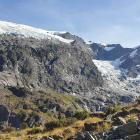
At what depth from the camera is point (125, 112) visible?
135ft

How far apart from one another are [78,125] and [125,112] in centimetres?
503

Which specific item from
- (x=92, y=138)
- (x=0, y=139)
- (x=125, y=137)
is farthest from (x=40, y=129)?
(x=125, y=137)

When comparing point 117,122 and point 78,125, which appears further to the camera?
point 78,125

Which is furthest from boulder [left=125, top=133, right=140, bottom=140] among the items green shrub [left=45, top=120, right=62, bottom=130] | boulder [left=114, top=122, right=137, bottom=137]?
green shrub [left=45, top=120, right=62, bottom=130]

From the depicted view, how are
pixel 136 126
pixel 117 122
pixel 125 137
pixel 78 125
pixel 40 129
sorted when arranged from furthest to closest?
pixel 40 129 < pixel 78 125 < pixel 117 122 < pixel 136 126 < pixel 125 137

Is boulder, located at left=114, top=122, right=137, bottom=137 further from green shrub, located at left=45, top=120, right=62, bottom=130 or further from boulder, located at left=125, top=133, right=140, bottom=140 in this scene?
green shrub, located at left=45, top=120, right=62, bottom=130

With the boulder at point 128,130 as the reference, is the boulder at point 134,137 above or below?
below

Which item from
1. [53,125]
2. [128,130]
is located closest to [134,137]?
[128,130]

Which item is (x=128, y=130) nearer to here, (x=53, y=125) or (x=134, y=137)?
(x=134, y=137)

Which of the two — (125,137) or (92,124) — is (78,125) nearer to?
(92,124)

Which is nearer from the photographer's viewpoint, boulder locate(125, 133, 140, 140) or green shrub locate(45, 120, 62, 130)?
boulder locate(125, 133, 140, 140)

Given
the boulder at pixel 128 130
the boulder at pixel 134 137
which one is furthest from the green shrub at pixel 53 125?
the boulder at pixel 134 137

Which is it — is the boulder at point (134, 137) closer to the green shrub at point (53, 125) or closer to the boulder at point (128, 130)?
the boulder at point (128, 130)

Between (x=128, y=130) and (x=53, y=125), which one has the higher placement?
(x=53, y=125)
